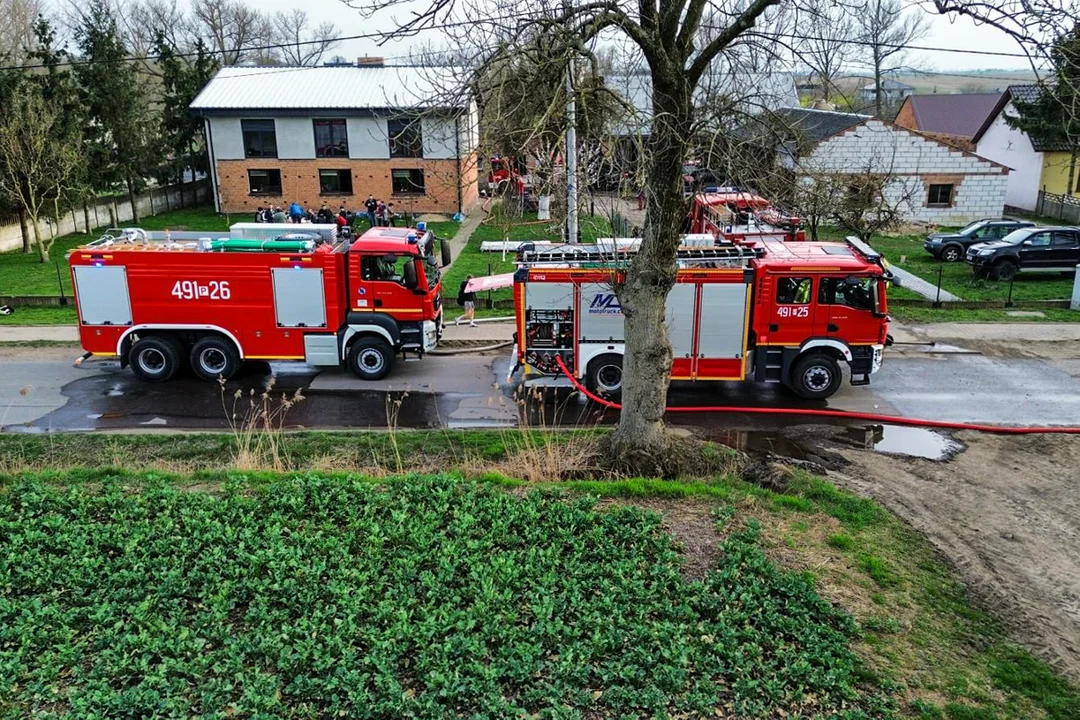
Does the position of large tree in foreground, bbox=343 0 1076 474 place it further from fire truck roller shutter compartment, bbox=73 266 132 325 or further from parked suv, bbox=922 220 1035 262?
parked suv, bbox=922 220 1035 262

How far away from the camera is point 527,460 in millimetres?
11031

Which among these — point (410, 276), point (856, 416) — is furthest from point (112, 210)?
point (856, 416)

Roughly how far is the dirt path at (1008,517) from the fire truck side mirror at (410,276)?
802 centimetres

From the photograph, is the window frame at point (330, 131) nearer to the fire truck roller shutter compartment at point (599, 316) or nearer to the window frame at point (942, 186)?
the window frame at point (942, 186)

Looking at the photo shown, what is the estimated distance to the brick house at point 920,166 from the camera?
32812 millimetres

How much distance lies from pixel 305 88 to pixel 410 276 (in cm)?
2478

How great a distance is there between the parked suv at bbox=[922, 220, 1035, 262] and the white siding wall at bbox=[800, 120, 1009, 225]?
16.7 ft

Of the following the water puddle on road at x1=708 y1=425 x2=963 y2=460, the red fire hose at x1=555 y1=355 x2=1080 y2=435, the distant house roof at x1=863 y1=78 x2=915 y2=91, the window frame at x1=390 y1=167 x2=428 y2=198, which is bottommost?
the water puddle on road at x1=708 y1=425 x2=963 y2=460

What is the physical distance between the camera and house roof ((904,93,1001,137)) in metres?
51.5

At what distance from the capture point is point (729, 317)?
1466 cm

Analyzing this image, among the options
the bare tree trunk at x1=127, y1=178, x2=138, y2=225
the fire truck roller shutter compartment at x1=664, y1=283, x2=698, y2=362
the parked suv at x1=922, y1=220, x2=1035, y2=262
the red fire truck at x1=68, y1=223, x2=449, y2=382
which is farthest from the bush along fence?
the bare tree trunk at x1=127, y1=178, x2=138, y2=225

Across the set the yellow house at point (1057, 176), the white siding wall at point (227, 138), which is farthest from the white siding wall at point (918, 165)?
the white siding wall at point (227, 138)

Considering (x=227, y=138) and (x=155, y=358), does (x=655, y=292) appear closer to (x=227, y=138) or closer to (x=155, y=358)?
(x=155, y=358)

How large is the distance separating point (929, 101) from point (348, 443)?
52.7m
